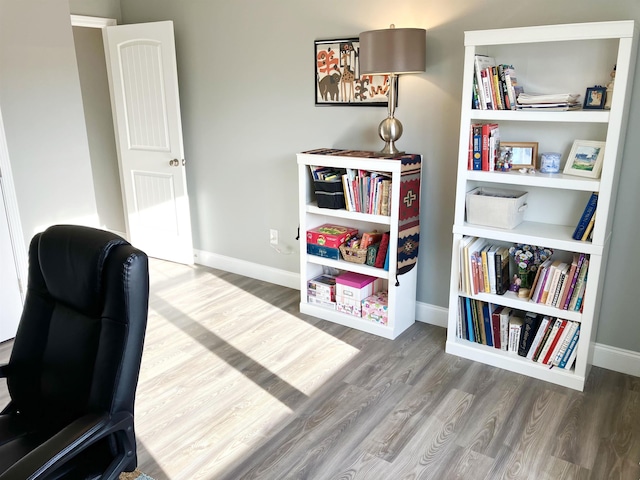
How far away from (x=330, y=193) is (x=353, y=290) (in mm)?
614

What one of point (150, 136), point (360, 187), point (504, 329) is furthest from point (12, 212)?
point (504, 329)

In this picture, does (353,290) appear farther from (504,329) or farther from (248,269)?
(248,269)

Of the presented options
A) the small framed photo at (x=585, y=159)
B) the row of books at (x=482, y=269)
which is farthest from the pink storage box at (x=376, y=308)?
the small framed photo at (x=585, y=159)

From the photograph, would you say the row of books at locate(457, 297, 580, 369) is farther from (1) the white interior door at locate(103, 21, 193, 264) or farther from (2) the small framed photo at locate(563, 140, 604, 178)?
Answer: (1) the white interior door at locate(103, 21, 193, 264)

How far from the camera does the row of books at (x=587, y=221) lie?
2441 mm

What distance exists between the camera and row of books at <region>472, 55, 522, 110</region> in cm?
256

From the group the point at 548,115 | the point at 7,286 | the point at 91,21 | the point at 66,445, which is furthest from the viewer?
the point at 91,21

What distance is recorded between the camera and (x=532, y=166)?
2.70 m

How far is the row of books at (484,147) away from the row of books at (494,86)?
0.35 ft

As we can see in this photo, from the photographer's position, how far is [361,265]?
323 cm

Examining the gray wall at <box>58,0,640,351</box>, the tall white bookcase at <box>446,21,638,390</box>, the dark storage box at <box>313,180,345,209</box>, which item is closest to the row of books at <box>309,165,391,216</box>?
the dark storage box at <box>313,180,345,209</box>

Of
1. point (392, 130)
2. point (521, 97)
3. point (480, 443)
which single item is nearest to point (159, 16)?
point (392, 130)

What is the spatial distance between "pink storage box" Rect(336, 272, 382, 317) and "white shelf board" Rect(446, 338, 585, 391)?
0.60 metres

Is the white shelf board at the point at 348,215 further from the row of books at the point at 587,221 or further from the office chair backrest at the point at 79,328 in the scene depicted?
the office chair backrest at the point at 79,328
